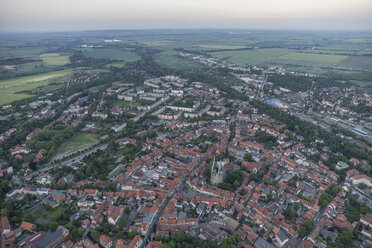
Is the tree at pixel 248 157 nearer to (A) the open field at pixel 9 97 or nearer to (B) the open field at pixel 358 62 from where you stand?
(A) the open field at pixel 9 97

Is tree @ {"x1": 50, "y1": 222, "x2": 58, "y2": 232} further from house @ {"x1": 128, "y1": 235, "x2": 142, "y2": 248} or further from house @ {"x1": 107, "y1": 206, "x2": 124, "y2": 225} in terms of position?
house @ {"x1": 128, "y1": 235, "x2": 142, "y2": 248}

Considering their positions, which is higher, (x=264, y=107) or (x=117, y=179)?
(x=264, y=107)

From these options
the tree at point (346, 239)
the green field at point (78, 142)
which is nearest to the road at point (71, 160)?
the green field at point (78, 142)

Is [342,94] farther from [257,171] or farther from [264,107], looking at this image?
[257,171]

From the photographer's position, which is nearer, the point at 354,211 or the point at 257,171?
the point at 354,211

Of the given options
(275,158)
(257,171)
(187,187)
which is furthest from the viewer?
(275,158)

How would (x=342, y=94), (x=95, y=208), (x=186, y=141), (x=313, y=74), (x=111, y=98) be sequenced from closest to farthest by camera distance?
(x=95, y=208)
(x=186, y=141)
(x=111, y=98)
(x=342, y=94)
(x=313, y=74)

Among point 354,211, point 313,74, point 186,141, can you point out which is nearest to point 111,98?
point 186,141
